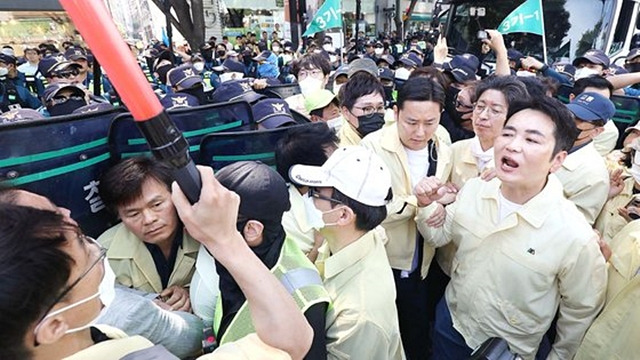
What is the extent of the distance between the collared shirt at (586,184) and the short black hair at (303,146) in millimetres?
1428

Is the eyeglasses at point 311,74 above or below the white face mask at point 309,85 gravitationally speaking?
above

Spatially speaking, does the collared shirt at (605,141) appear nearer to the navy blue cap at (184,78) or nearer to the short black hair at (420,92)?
the short black hair at (420,92)

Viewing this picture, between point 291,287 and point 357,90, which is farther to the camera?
point 357,90

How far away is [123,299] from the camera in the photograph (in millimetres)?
1315

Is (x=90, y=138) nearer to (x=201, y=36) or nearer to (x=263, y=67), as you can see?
(x=263, y=67)

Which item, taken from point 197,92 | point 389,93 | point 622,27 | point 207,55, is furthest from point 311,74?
point 207,55

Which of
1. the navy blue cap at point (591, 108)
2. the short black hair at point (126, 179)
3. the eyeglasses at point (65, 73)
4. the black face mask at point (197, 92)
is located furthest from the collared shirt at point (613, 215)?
the eyeglasses at point (65, 73)

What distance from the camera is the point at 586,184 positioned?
2.36 meters

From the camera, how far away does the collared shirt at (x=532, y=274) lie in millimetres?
1682

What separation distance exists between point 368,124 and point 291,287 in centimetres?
195

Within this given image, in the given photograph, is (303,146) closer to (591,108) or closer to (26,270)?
(26,270)

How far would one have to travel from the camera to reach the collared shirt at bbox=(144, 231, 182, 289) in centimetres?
175

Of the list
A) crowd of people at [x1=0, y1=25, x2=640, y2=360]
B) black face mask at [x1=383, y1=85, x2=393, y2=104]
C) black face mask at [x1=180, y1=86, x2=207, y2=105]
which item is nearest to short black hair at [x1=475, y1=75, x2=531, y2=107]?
Result: crowd of people at [x1=0, y1=25, x2=640, y2=360]

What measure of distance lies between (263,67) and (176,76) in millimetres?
5653
